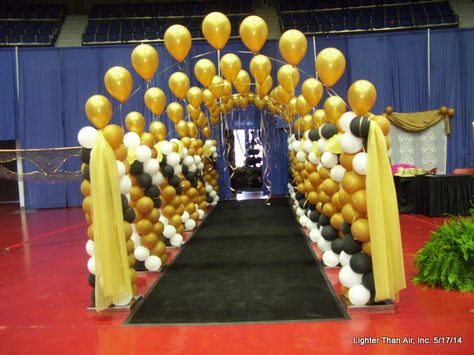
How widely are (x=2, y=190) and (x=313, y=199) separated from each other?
34.1ft

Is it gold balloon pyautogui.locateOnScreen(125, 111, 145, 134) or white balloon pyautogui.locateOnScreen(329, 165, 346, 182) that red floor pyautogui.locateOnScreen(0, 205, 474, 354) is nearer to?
white balloon pyautogui.locateOnScreen(329, 165, 346, 182)

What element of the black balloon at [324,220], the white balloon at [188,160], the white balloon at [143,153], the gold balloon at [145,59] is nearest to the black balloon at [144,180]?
the white balloon at [143,153]

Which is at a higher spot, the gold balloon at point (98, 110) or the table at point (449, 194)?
the gold balloon at point (98, 110)

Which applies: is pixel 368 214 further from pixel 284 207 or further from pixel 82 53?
pixel 82 53

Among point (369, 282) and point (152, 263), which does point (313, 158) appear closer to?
point (369, 282)

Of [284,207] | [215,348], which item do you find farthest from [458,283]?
[284,207]

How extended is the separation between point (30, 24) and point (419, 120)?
11162mm

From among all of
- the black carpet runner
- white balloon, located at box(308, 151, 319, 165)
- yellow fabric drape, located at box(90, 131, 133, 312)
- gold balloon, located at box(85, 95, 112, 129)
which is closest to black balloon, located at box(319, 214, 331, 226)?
the black carpet runner

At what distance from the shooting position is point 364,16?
1205 cm

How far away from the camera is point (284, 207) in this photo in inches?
329

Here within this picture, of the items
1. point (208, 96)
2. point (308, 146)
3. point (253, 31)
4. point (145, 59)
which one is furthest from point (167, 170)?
point (208, 96)

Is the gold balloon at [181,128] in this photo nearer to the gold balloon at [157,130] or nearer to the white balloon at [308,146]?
the gold balloon at [157,130]

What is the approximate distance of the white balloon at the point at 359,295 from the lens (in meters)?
2.90

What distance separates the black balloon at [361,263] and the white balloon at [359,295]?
12cm
